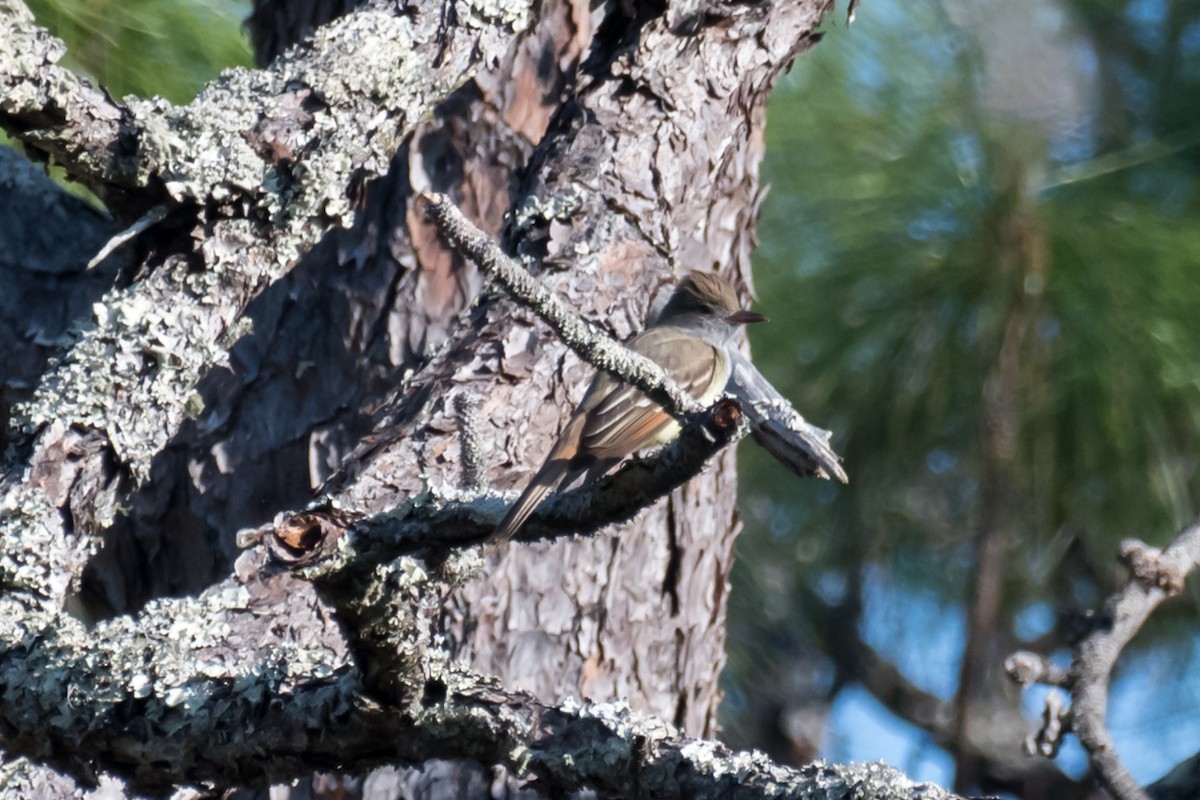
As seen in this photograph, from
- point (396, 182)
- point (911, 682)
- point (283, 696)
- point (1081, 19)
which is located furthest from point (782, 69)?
point (911, 682)

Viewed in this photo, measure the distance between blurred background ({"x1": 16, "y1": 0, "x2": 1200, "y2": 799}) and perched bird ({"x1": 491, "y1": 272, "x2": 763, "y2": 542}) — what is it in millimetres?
914

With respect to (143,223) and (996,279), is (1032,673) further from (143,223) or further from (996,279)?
(996,279)

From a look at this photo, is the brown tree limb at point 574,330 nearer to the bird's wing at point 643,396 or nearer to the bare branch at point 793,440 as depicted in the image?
the bare branch at point 793,440

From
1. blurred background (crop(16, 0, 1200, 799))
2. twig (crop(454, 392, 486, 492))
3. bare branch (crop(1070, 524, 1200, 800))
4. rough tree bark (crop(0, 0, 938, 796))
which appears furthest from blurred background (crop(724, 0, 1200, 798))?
twig (crop(454, 392, 486, 492))

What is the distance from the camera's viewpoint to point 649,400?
254cm

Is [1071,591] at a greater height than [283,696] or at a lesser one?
greater

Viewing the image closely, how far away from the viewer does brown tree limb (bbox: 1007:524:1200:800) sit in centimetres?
200

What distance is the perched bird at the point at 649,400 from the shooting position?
9.57 feet

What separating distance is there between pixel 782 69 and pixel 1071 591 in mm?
2259

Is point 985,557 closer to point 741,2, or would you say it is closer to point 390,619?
point 741,2

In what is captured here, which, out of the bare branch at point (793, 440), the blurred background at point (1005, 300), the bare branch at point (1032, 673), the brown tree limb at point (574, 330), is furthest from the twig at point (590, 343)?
the blurred background at point (1005, 300)

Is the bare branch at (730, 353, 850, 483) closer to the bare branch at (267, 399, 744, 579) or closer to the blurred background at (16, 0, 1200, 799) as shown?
the bare branch at (267, 399, 744, 579)

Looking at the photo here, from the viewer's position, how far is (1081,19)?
411 cm

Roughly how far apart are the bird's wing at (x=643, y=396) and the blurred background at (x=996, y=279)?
36.2 inches
